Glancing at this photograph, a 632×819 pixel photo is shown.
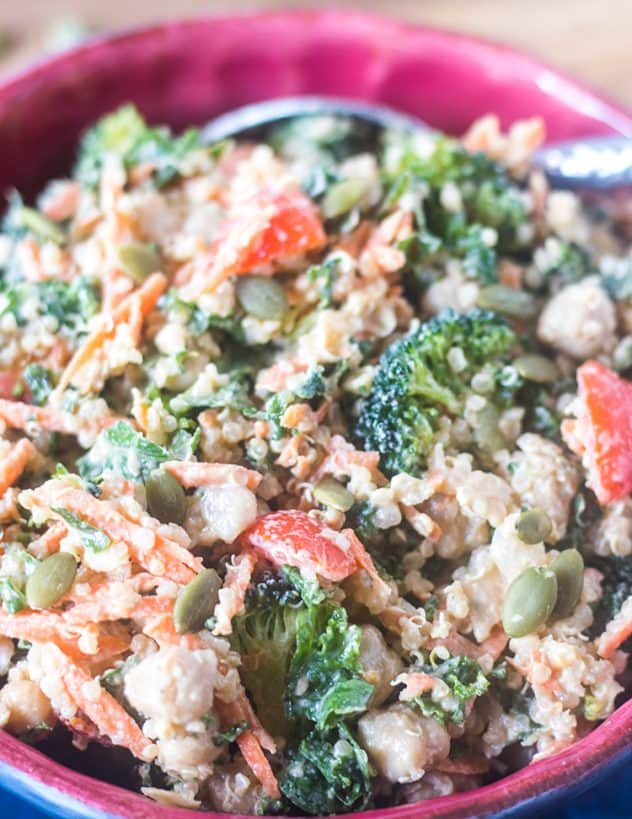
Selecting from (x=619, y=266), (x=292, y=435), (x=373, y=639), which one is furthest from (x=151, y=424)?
(x=619, y=266)

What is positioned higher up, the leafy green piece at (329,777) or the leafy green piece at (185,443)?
the leafy green piece at (185,443)

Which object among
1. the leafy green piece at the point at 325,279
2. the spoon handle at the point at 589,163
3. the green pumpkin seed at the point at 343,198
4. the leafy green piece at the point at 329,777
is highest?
the spoon handle at the point at 589,163

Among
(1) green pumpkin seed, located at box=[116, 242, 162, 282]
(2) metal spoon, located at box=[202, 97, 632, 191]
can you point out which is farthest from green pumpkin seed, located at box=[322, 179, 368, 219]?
(2) metal spoon, located at box=[202, 97, 632, 191]

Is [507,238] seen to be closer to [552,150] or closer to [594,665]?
[552,150]

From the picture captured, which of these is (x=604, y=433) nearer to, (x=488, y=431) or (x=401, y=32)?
(x=488, y=431)

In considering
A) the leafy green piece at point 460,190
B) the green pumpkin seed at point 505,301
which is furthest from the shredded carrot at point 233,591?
the leafy green piece at point 460,190

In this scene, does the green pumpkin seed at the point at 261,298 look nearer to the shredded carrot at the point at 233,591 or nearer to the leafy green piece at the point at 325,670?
the shredded carrot at the point at 233,591

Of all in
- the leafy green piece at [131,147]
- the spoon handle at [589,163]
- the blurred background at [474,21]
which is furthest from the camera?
the blurred background at [474,21]

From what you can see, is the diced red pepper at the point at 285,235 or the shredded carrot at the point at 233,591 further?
the diced red pepper at the point at 285,235
